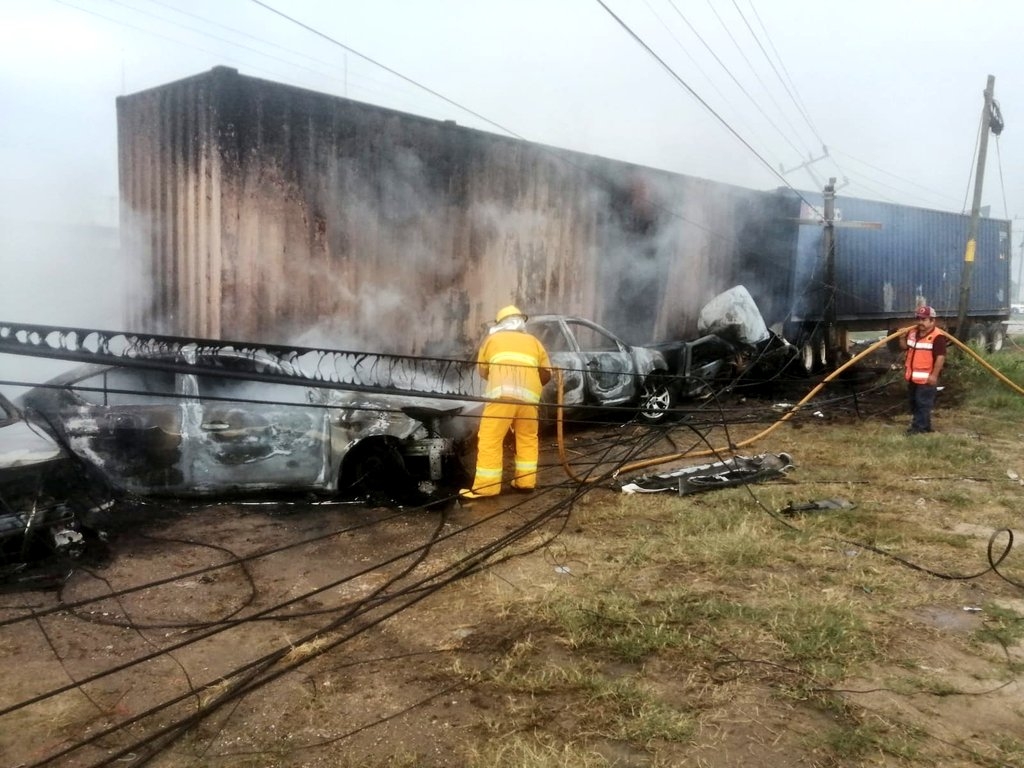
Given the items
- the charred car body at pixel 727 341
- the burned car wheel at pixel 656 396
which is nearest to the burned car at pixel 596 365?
the burned car wheel at pixel 656 396

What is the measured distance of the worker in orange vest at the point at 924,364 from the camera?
8.02m

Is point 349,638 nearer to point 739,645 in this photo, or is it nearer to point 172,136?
point 739,645

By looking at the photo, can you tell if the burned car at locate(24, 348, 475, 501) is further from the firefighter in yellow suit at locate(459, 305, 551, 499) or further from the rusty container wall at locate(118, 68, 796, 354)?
the rusty container wall at locate(118, 68, 796, 354)

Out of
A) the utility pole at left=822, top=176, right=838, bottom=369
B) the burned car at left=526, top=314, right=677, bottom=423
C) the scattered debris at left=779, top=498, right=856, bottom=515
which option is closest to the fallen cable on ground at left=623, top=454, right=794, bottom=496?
the scattered debris at left=779, top=498, right=856, bottom=515

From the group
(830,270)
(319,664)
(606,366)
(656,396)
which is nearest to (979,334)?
(830,270)

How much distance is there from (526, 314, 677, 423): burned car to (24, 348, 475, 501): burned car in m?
2.06

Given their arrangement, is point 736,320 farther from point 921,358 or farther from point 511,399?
point 511,399

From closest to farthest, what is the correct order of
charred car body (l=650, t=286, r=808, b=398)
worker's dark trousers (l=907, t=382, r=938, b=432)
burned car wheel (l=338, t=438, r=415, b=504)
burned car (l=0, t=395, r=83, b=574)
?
1. burned car (l=0, t=395, r=83, b=574)
2. burned car wheel (l=338, t=438, r=415, b=504)
3. worker's dark trousers (l=907, t=382, r=938, b=432)
4. charred car body (l=650, t=286, r=808, b=398)

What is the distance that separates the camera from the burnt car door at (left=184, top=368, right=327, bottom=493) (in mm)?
5004

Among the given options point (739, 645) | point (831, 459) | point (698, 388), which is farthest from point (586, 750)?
point (698, 388)

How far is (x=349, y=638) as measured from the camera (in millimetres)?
3314

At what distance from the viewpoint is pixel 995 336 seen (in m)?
20.5

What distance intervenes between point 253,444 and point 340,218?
330 cm

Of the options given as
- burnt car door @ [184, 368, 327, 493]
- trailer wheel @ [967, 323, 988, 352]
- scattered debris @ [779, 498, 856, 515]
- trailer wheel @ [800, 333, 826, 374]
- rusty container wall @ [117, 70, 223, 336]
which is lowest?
scattered debris @ [779, 498, 856, 515]
